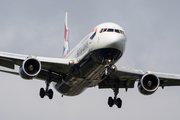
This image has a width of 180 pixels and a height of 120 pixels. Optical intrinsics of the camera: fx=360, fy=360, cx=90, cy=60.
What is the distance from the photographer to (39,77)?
111 ft

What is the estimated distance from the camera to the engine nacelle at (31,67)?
28.4 m

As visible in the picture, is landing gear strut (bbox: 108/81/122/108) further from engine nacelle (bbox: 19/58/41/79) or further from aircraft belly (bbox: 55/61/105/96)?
engine nacelle (bbox: 19/58/41/79)

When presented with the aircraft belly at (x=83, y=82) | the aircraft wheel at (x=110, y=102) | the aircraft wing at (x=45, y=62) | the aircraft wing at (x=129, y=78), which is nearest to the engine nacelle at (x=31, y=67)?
the aircraft wing at (x=45, y=62)

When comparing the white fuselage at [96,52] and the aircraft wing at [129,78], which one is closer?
the white fuselage at [96,52]

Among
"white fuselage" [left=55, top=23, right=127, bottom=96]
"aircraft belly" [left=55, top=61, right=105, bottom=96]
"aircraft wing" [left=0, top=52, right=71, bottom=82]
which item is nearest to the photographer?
"white fuselage" [left=55, top=23, right=127, bottom=96]

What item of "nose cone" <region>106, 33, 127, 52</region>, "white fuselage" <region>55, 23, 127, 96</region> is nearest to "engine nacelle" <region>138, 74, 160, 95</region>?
"white fuselage" <region>55, 23, 127, 96</region>

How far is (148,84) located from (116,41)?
7769mm

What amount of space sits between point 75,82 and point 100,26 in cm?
595

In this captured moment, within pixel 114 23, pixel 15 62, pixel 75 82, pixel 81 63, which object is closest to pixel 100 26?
pixel 114 23

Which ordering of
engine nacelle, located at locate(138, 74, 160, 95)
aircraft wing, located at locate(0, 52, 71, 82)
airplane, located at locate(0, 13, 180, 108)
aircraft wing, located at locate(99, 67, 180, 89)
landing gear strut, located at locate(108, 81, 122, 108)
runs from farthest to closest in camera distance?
landing gear strut, located at locate(108, 81, 122, 108) → aircraft wing, located at locate(99, 67, 180, 89) → engine nacelle, located at locate(138, 74, 160, 95) → aircraft wing, located at locate(0, 52, 71, 82) → airplane, located at locate(0, 13, 180, 108)

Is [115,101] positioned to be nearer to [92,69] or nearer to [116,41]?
[92,69]

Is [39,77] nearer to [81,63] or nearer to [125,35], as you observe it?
[81,63]

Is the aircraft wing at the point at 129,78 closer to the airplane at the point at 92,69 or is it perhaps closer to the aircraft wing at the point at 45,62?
the airplane at the point at 92,69

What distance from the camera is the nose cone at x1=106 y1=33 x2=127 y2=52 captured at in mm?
Answer: 26078
